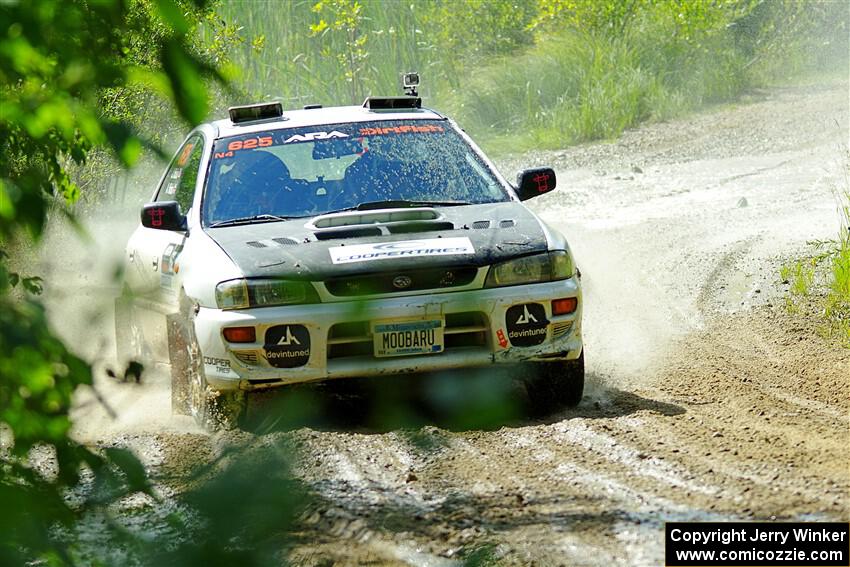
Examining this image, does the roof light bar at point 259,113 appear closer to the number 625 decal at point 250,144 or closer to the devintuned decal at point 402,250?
the number 625 decal at point 250,144

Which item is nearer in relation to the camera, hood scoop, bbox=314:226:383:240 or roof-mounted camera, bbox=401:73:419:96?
hood scoop, bbox=314:226:383:240

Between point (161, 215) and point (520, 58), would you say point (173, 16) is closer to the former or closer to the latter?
point (161, 215)

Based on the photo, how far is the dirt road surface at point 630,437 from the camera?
4.18m

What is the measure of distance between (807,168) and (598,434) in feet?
36.0

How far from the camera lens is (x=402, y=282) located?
597 cm

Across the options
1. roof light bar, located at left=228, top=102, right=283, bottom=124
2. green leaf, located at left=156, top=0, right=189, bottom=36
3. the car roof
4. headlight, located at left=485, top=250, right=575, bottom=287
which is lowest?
headlight, located at left=485, top=250, right=575, bottom=287

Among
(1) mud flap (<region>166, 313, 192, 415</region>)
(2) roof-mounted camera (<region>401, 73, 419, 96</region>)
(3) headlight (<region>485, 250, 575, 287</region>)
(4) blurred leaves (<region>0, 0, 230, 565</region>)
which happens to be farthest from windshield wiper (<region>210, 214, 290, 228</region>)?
(4) blurred leaves (<region>0, 0, 230, 565</region>)

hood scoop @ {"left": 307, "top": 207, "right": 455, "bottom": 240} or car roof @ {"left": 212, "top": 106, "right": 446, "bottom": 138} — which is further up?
car roof @ {"left": 212, "top": 106, "right": 446, "bottom": 138}

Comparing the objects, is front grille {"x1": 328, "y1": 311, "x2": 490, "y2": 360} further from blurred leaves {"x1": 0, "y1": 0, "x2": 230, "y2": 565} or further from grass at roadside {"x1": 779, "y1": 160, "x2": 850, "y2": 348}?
blurred leaves {"x1": 0, "y1": 0, "x2": 230, "y2": 565}

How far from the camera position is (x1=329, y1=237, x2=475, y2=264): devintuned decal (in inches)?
237

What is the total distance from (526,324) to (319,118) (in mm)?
2296

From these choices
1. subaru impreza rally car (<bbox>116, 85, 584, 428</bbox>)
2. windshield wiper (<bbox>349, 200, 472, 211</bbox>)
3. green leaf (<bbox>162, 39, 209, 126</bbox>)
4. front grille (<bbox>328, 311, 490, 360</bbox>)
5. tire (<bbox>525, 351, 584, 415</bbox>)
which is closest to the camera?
green leaf (<bbox>162, 39, 209, 126</bbox>)

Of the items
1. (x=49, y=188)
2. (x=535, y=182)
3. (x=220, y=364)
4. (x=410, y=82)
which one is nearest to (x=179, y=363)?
(x=220, y=364)

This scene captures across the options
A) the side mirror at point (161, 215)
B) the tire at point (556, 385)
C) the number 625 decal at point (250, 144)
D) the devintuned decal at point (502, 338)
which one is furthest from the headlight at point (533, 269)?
the number 625 decal at point (250, 144)
